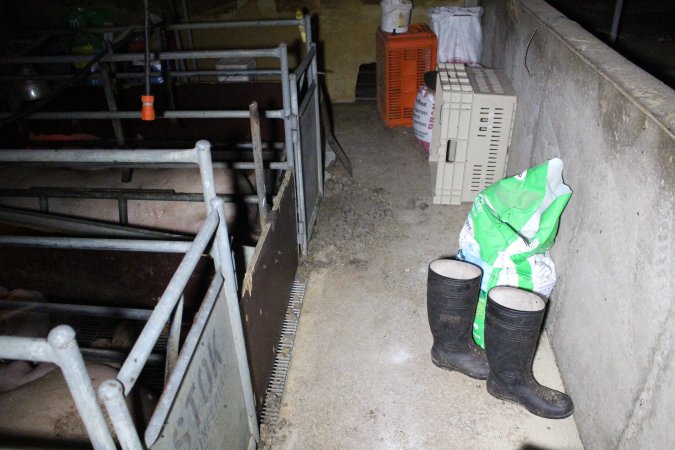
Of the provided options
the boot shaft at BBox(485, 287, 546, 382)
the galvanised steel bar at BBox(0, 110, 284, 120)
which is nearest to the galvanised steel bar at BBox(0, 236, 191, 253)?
the galvanised steel bar at BBox(0, 110, 284, 120)

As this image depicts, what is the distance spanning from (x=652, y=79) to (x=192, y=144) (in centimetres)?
287

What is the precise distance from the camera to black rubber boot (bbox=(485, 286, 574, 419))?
85.0 inches

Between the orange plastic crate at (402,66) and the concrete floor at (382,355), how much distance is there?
1.40 metres

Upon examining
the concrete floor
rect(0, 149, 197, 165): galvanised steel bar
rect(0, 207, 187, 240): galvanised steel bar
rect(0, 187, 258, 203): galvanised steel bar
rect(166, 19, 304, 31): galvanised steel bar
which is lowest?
the concrete floor

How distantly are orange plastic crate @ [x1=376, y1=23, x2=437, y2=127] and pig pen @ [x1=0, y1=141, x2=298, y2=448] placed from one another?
2.69 meters

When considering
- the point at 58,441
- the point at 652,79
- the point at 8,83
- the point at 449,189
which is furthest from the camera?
the point at 449,189

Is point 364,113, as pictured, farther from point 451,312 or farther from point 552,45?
point 451,312

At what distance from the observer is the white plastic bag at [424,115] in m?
4.42

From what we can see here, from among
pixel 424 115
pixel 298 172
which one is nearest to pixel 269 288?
A: pixel 298 172

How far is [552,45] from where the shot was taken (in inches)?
109

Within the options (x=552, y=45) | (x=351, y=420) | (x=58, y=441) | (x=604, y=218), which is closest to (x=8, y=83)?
(x=58, y=441)

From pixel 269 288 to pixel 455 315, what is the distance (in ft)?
3.04

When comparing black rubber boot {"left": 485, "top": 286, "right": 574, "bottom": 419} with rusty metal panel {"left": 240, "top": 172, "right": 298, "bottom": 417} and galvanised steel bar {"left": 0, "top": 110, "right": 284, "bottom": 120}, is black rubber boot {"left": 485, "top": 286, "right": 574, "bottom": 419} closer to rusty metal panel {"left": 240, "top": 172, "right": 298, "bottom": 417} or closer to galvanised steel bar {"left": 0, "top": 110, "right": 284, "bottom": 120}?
rusty metal panel {"left": 240, "top": 172, "right": 298, "bottom": 417}

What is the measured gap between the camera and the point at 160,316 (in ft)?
3.56
